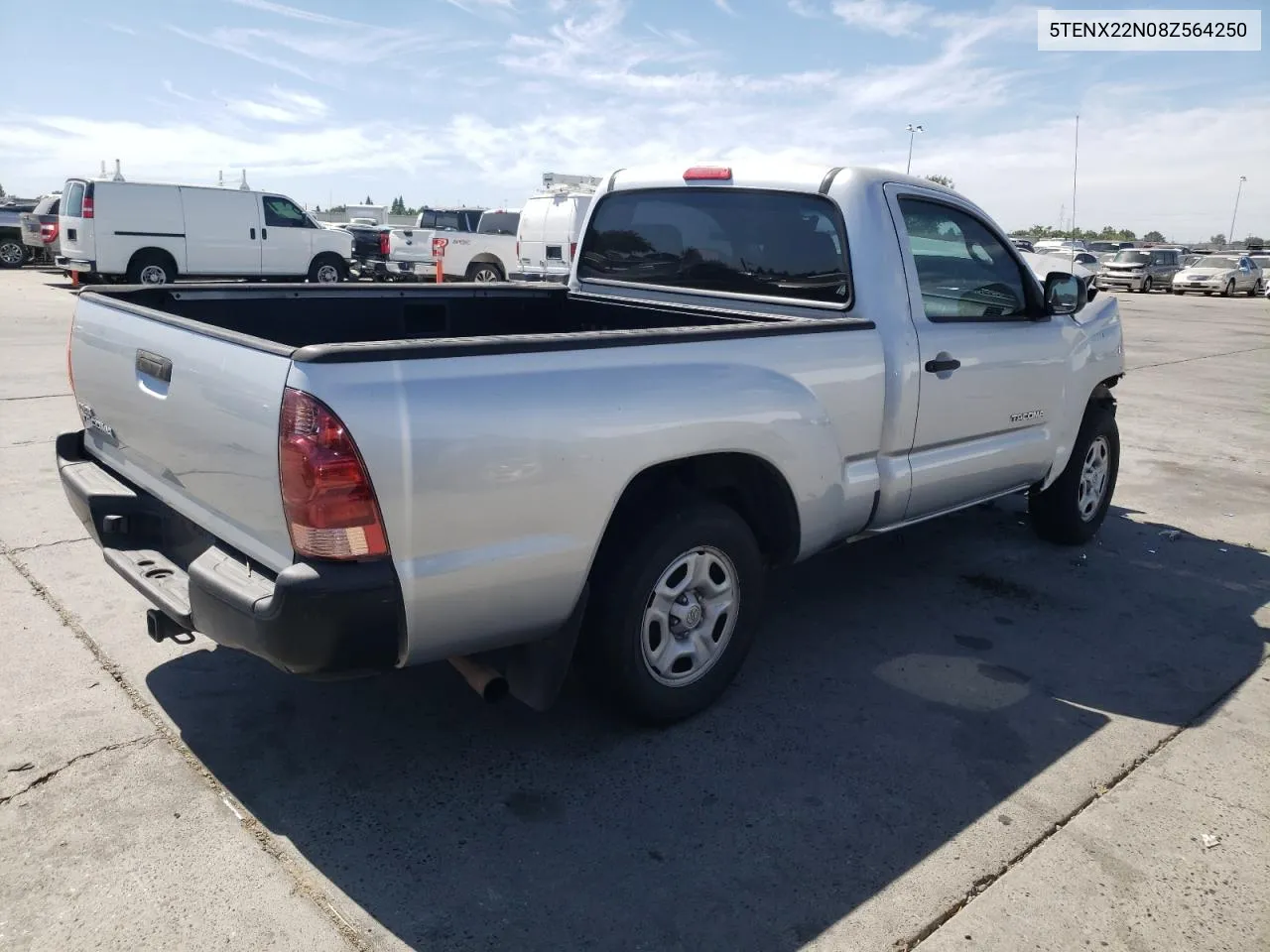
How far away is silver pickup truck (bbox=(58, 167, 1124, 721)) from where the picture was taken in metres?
2.55

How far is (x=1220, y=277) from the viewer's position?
1346 inches

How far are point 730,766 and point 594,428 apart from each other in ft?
4.09

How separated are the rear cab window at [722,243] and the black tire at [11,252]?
26716 millimetres

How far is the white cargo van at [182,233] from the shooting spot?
17578 mm

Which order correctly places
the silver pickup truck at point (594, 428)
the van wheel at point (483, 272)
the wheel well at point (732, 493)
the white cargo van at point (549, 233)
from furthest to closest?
the van wheel at point (483, 272)
the white cargo van at point (549, 233)
the wheel well at point (732, 493)
the silver pickup truck at point (594, 428)

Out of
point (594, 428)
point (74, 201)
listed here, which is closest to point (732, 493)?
point (594, 428)

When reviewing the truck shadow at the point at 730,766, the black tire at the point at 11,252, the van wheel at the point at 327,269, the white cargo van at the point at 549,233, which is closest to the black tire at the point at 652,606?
the truck shadow at the point at 730,766

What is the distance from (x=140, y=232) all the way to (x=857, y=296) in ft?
57.0

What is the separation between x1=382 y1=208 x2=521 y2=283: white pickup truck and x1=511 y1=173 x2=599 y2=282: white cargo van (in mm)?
1459

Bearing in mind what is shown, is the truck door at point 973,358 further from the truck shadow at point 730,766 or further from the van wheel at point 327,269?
the van wheel at point 327,269

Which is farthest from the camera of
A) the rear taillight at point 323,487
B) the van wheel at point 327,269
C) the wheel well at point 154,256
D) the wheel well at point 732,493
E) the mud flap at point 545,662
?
the van wheel at point 327,269

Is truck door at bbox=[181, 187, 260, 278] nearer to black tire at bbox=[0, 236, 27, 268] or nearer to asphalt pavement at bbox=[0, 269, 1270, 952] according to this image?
black tire at bbox=[0, 236, 27, 268]

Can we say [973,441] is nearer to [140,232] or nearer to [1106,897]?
[1106,897]

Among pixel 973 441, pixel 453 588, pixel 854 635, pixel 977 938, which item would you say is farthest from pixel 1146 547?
pixel 453 588
